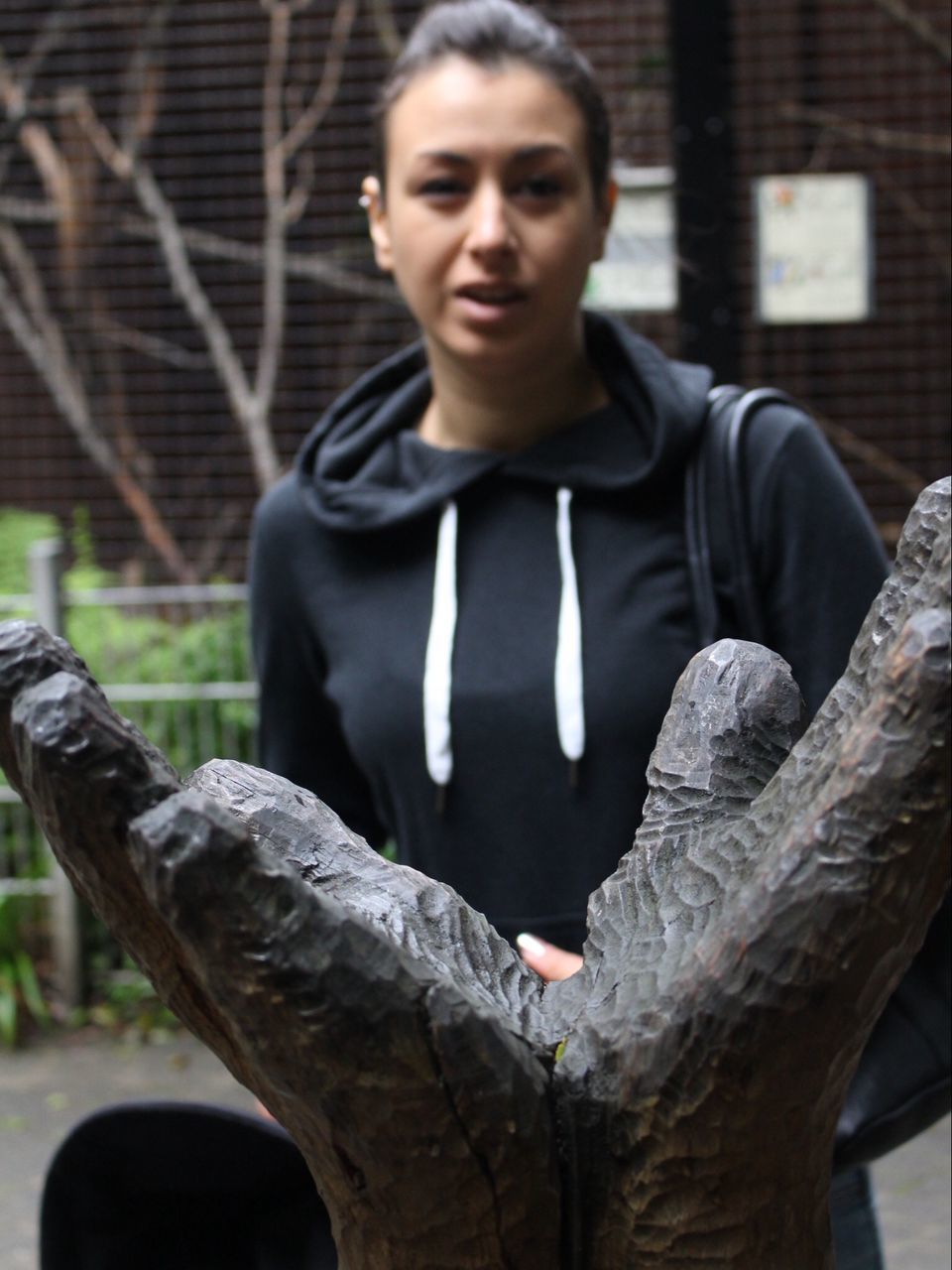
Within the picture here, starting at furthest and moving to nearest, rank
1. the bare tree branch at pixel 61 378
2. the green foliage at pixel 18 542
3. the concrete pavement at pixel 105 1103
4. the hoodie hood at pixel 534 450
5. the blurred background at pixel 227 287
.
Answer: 1. the bare tree branch at pixel 61 378
2. the green foliage at pixel 18 542
3. the blurred background at pixel 227 287
4. the concrete pavement at pixel 105 1103
5. the hoodie hood at pixel 534 450

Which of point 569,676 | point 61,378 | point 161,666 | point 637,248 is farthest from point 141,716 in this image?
point 569,676

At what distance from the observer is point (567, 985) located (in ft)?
2.65

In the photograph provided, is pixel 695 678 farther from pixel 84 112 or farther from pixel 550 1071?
pixel 84 112

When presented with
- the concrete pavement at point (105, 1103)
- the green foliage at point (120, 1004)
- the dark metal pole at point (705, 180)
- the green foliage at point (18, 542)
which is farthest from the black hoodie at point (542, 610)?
the green foliage at point (18, 542)

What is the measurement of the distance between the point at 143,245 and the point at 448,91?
14.2 ft

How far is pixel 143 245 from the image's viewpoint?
18.8 ft

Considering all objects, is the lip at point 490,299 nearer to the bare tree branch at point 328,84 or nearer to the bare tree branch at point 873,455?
the bare tree branch at point 873,455

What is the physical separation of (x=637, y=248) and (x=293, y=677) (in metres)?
2.41

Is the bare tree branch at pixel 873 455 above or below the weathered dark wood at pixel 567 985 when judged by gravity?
below

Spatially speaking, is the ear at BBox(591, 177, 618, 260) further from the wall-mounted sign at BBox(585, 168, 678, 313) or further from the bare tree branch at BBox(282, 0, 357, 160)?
the bare tree branch at BBox(282, 0, 357, 160)

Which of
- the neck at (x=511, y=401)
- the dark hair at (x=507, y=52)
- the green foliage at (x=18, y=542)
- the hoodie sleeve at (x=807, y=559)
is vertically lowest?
the green foliage at (x=18, y=542)

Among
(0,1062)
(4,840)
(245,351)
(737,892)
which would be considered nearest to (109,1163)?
(737,892)

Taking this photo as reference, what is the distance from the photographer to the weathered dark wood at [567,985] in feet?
2.08

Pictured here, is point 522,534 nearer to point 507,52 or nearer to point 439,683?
point 439,683
